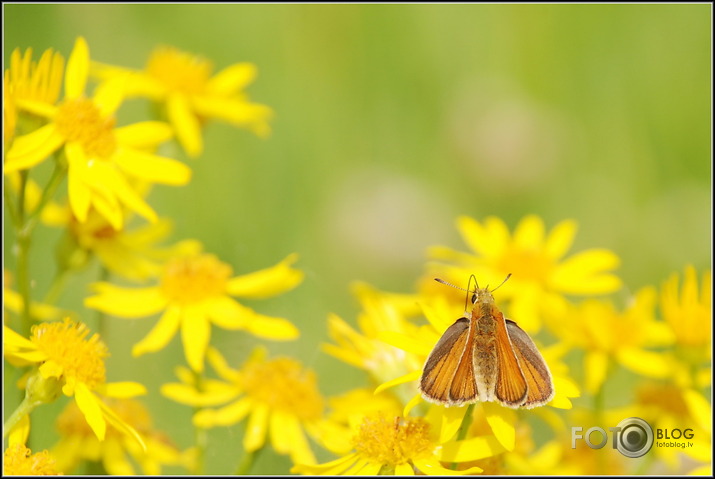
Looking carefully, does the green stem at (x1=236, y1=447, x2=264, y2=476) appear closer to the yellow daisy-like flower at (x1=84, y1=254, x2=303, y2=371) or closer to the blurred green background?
the yellow daisy-like flower at (x1=84, y1=254, x2=303, y2=371)

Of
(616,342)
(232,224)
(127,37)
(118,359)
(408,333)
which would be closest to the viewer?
(408,333)

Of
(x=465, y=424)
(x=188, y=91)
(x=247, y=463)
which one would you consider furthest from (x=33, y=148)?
(x=465, y=424)

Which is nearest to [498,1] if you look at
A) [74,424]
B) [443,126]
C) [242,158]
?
[443,126]

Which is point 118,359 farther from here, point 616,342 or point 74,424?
point 616,342

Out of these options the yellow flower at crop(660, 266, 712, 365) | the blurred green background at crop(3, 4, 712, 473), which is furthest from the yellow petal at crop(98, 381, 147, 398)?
the blurred green background at crop(3, 4, 712, 473)

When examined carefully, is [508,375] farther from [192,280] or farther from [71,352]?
[192,280]

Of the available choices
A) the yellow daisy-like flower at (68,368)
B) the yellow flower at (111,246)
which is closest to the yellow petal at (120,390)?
the yellow daisy-like flower at (68,368)

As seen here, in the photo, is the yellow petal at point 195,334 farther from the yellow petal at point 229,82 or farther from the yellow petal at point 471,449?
the yellow petal at point 229,82

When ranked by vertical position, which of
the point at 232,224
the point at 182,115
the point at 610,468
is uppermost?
the point at 232,224
